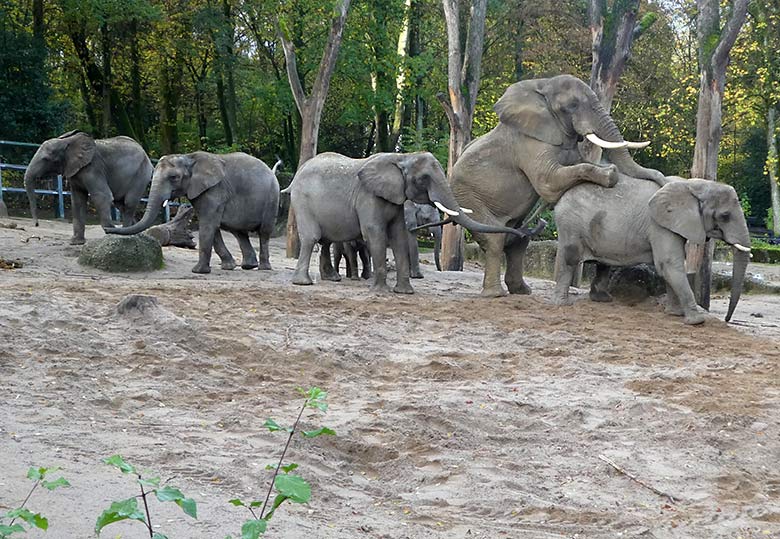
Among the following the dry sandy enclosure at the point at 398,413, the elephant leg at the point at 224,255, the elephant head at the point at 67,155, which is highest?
the elephant head at the point at 67,155

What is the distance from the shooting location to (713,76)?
45.7 ft

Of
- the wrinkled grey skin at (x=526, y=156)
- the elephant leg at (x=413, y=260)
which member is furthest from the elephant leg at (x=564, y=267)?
the elephant leg at (x=413, y=260)

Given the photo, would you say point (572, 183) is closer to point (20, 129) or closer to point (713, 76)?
point (713, 76)

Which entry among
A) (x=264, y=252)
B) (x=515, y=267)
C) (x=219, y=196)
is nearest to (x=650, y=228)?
(x=515, y=267)

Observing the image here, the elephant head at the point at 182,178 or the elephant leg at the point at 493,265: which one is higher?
the elephant head at the point at 182,178

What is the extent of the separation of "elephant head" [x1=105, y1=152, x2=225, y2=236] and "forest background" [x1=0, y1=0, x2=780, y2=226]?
13972 millimetres

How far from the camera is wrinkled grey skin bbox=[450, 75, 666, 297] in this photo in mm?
13055

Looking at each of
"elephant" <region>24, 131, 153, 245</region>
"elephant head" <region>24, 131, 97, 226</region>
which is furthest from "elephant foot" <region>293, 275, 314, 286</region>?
"elephant head" <region>24, 131, 97, 226</region>

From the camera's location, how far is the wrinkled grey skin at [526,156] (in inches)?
514

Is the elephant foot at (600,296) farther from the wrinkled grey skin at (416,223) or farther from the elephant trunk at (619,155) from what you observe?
the wrinkled grey skin at (416,223)

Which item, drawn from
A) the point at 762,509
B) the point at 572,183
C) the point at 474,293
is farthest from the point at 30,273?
the point at 762,509

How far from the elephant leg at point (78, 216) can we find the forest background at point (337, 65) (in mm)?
11157

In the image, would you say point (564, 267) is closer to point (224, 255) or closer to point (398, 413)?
point (224, 255)

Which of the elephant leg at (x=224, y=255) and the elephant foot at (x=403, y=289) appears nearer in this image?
the elephant foot at (x=403, y=289)
